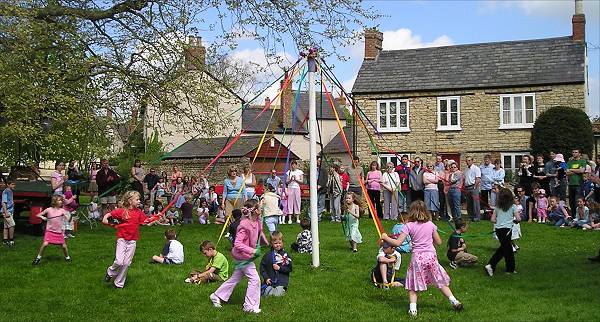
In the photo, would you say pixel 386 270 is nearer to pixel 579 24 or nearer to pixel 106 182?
pixel 106 182

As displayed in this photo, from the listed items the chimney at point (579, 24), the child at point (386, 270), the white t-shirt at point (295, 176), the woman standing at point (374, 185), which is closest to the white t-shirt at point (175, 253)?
the child at point (386, 270)

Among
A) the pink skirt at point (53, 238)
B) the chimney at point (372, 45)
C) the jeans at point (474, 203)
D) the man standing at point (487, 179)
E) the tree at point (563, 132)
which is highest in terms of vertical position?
the chimney at point (372, 45)

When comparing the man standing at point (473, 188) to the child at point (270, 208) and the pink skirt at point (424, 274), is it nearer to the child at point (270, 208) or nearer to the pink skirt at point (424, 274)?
the child at point (270, 208)

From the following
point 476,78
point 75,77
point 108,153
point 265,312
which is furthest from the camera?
point 476,78

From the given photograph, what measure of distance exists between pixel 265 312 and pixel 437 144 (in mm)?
24611

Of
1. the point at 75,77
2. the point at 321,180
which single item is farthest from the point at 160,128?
the point at 321,180

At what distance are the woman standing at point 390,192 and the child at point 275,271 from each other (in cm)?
923

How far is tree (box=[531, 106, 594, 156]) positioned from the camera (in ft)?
89.7

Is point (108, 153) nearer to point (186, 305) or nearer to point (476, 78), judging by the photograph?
point (186, 305)

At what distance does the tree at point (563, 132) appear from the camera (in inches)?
1076

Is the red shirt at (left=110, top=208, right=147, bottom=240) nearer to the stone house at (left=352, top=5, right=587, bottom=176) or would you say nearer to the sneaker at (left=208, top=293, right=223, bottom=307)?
the sneaker at (left=208, top=293, right=223, bottom=307)

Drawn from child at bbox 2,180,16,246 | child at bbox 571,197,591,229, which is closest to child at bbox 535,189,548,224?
child at bbox 571,197,591,229

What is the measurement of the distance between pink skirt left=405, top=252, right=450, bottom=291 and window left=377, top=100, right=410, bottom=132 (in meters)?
24.5

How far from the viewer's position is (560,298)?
9.10 meters
